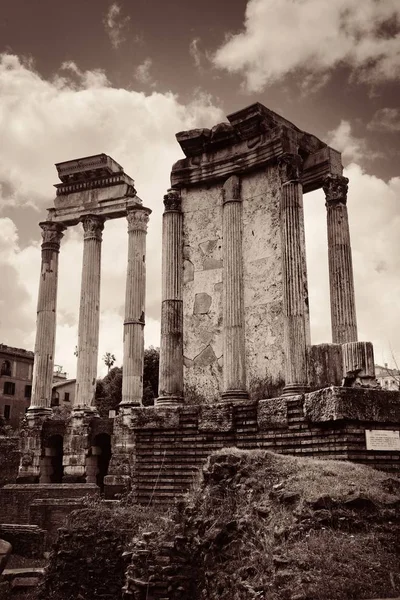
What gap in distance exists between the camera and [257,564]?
19.8 feet

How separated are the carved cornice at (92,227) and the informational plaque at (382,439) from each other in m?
21.3

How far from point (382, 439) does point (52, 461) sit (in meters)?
20.4

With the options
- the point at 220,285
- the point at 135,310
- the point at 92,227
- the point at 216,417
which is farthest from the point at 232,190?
the point at 92,227

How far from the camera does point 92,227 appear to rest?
2805cm

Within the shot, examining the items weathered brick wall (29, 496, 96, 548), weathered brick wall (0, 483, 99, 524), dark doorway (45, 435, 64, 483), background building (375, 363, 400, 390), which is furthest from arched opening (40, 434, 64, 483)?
background building (375, 363, 400, 390)

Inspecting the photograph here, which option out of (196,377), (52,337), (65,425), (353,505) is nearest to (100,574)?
(196,377)

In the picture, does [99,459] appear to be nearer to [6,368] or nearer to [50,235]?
[50,235]

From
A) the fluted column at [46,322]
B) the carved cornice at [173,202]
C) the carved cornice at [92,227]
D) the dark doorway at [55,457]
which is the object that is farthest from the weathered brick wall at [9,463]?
the carved cornice at [173,202]

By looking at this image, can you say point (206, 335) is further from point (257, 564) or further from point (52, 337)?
point (52, 337)

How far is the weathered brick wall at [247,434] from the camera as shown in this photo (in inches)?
324

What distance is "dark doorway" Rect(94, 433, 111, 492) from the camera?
25578 millimetres

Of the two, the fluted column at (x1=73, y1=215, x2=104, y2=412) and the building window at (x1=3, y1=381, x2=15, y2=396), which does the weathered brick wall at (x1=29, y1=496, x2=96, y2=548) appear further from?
the building window at (x1=3, y1=381, x2=15, y2=396)

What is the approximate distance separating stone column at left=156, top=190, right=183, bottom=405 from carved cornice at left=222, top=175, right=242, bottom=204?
0.99m

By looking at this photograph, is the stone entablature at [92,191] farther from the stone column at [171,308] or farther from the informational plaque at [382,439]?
the informational plaque at [382,439]
